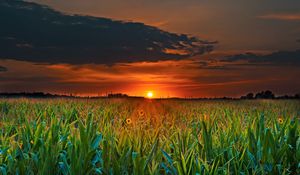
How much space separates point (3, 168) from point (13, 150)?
55 centimetres

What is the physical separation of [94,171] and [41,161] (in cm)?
60

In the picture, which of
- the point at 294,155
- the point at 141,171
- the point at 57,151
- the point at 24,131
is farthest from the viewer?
the point at 24,131

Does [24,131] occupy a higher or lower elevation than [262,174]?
higher

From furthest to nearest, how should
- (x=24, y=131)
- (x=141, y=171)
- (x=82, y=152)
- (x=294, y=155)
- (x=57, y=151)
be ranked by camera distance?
(x=24, y=131) → (x=294, y=155) → (x=57, y=151) → (x=82, y=152) → (x=141, y=171)

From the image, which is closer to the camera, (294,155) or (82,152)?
(82,152)

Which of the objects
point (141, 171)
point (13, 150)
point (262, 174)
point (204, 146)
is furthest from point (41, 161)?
point (262, 174)

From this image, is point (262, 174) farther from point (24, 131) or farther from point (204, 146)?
point (24, 131)

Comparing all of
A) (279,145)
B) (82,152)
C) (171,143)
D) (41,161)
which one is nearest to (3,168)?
(41,161)

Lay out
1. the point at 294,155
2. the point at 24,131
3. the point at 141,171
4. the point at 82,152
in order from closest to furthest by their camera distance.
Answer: the point at 141,171 < the point at 82,152 < the point at 294,155 < the point at 24,131

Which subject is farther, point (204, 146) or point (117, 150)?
point (204, 146)

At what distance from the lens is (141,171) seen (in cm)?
409

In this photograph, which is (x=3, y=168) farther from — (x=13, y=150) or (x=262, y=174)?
(x=262, y=174)

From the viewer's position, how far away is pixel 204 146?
5035mm

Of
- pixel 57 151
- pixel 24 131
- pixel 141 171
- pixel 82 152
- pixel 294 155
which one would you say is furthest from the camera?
pixel 24 131
